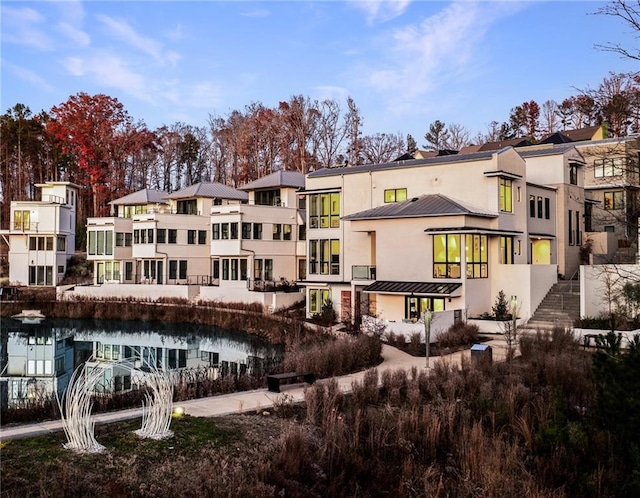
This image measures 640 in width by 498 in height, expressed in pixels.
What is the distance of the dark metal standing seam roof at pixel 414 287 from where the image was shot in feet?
80.6

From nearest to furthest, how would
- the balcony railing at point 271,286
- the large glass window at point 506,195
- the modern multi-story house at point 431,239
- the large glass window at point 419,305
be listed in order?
the large glass window at point 419,305, the modern multi-story house at point 431,239, the large glass window at point 506,195, the balcony railing at point 271,286

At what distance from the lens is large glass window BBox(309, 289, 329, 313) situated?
3105 cm

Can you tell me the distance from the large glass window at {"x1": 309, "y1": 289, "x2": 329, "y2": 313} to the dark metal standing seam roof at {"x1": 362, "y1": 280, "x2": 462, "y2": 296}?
441cm

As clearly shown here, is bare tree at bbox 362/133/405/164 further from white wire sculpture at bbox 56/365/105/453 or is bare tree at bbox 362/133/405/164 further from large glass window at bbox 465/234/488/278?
white wire sculpture at bbox 56/365/105/453

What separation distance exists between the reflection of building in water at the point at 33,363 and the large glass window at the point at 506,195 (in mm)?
20024

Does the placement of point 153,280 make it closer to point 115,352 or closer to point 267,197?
point 267,197

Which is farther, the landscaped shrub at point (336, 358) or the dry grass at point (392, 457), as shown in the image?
the landscaped shrub at point (336, 358)

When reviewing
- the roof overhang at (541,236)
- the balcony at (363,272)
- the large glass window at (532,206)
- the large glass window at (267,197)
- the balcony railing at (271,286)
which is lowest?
the balcony railing at (271,286)

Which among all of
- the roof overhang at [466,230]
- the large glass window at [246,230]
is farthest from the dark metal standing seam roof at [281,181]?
the roof overhang at [466,230]

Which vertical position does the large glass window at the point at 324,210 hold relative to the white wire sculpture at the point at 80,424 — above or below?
above

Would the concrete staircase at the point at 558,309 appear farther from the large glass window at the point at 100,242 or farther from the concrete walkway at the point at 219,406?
the large glass window at the point at 100,242

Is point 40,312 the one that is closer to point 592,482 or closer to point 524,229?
point 524,229

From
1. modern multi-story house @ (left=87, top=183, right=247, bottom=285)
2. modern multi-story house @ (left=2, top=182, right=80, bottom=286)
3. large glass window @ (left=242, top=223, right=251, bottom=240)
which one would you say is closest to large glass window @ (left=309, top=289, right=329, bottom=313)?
large glass window @ (left=242, top=223, right=251, bottom=240)

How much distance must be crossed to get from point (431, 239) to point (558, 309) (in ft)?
21.3
